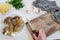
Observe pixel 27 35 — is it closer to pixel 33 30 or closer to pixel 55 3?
pixel 33 30

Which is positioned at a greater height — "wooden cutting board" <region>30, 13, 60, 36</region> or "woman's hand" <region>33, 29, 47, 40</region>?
"wooden cutting board" <region>30, 13, 60, 36</region>

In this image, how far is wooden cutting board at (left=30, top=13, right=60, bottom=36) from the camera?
73 centimetres

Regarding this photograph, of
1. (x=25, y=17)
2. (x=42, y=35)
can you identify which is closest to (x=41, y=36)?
(x=42, y=35)

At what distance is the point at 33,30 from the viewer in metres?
0.73

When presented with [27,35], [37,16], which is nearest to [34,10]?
[37,16]

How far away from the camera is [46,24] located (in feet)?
2.42

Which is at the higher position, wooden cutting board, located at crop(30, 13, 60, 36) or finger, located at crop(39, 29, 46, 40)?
wooden cutting board, located at crop(30, 13, 60, 36)

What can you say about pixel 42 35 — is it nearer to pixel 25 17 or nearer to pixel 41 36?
pixel 41 36

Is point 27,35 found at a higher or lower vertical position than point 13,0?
lower

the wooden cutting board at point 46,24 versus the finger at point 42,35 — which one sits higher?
the wooden cutting board at point 46,24

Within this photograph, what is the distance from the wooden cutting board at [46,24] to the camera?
0.73m

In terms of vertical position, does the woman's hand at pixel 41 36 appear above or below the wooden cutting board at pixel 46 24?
below

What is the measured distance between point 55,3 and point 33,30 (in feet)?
0.66

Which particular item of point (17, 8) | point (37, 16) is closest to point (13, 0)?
point (17, 8)
